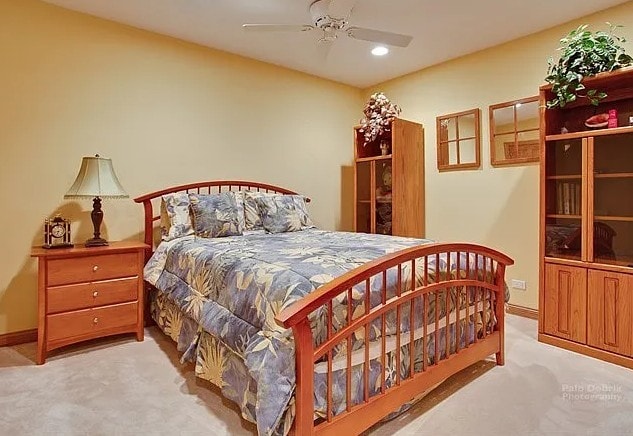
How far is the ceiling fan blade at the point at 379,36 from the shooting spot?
272cm

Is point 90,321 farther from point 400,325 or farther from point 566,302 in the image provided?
point 566,302

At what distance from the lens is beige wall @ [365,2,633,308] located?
11.5ft

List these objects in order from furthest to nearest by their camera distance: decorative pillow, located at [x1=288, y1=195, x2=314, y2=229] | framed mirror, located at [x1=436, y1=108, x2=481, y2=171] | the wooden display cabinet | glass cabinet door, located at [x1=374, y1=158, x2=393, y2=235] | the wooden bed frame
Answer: glass cabinet door, located at [x1=374, y1=158, x2=393, y2=235]
the wooden display cabinet
framed mirror, located at [x1=436, y1=108, x2=481, y2=171]
decorative pillow, located at [x1=288, y1=195, x2=314, y2=229]
the wooden bed frame

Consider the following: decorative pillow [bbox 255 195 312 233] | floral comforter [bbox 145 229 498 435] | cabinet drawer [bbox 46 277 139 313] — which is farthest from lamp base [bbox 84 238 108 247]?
decorative pillow [bbox 255 195 312 233]

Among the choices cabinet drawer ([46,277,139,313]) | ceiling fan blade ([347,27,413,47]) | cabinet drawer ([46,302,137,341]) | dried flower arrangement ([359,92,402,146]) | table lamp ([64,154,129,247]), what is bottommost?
cabinet drawer ([46,302,137,341])

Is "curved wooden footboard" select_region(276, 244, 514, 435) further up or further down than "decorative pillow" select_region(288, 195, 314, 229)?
further down

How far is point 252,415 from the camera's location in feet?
5.70

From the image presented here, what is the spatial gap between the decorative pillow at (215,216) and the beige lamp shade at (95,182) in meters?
0.58

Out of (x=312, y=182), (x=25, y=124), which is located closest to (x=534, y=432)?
(x=312, y=182)

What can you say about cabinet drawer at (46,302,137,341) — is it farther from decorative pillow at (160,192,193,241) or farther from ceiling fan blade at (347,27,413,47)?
ceiling fan blade at (347,27,413,47)

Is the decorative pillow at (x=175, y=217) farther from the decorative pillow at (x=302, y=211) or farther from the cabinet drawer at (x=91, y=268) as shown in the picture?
the decorative pillow at (x=302, y=211)

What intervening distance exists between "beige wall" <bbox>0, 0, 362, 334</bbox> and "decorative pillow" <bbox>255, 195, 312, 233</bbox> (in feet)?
2.02

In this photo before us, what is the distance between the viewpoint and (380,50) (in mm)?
3904

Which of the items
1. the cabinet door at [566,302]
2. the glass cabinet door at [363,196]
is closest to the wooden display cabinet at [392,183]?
the glass cabinet door at [363,196]
